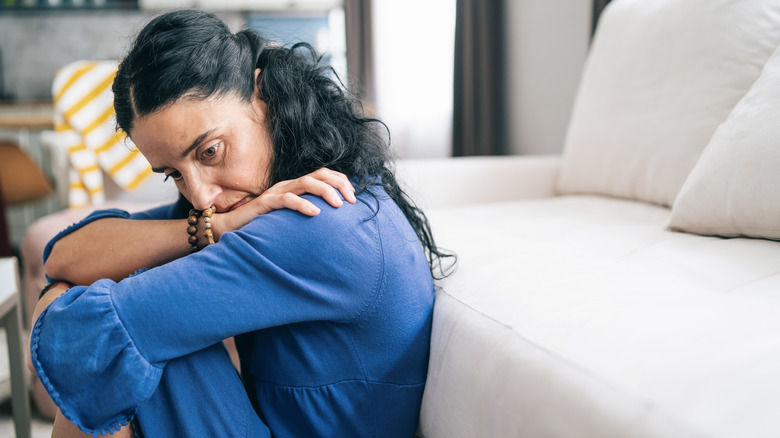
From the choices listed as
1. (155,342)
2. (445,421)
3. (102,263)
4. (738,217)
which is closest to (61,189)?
(102,263)

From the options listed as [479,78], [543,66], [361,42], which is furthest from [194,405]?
[361,42]

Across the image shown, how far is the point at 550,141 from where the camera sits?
8.18ft

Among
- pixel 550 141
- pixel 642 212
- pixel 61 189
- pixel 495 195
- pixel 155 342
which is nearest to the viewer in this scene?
pixel 155 342

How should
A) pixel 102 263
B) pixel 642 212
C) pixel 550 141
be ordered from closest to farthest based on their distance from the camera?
pixel 102 263
pixel 642 212
pixel 550 141

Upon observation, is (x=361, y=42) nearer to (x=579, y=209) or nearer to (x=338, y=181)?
(x=579, y=209)

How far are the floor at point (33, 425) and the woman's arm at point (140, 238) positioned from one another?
0.75m

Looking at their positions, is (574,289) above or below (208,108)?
below

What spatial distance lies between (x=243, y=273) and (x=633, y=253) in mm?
633

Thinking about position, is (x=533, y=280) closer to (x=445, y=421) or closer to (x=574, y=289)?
(x=574, y=289)

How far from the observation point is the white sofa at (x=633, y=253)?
0.50 metres

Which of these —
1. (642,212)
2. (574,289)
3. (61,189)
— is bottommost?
(61,189)

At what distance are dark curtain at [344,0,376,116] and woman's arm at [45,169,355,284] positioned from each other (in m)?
2.35

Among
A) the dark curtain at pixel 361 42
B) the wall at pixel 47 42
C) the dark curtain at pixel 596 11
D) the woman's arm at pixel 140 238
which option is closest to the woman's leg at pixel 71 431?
the woman's arm at pixel 140 238

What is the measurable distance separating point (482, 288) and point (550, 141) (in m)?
1.85
